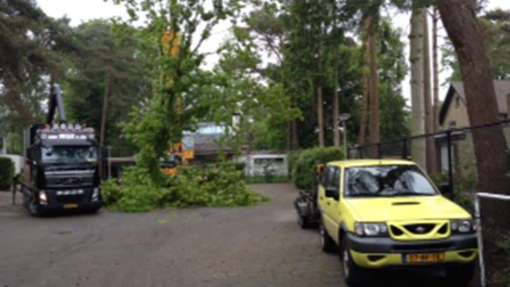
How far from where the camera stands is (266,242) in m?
11.4

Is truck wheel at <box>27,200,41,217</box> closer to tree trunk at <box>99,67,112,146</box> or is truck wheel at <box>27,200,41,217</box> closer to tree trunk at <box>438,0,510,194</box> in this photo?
tree trunk at <box>438,0,510,194</box>

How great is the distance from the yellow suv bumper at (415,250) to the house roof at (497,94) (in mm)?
27442

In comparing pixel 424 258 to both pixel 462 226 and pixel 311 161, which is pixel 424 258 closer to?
pixel 462 226

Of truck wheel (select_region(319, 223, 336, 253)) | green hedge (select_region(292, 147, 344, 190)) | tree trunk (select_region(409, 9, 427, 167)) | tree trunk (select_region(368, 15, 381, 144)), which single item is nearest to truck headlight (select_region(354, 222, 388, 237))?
truck wheel (select_region(319, 223, 336, 253))

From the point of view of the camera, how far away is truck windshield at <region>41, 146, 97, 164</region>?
17844mm

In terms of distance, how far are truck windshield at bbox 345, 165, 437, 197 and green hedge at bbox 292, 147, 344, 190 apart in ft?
41.4

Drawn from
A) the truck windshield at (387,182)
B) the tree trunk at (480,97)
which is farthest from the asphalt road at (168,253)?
the tree trunk at (480,97)

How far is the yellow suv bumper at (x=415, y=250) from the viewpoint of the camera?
626 cm

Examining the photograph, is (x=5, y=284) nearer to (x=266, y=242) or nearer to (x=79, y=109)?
(x=266, y=242)

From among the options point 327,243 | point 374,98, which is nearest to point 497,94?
point 374,98

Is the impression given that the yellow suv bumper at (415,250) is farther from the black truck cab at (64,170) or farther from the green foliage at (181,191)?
the green foliage at (181,191)

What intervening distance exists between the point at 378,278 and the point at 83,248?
6928mm

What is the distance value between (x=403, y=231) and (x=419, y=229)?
0.68 ft

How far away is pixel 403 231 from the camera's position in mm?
6359
